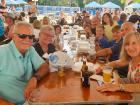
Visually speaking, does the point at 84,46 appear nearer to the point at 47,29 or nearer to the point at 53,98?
the point at 47,29

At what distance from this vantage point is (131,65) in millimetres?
2713

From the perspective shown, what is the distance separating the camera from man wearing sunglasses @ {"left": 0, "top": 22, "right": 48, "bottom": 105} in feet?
8.57

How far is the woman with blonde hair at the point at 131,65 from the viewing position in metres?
2.34

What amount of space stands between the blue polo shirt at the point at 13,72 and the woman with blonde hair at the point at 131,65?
0.79 m

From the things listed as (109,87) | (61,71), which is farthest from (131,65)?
(61,71)

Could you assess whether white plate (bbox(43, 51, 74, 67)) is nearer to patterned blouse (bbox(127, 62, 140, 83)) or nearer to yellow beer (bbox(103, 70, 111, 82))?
yellow beer (bbox(103, 70, 111, 82))

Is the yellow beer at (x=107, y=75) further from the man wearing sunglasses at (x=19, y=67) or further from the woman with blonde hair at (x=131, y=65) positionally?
the man wearing sunglasses at (x=19, y=67)

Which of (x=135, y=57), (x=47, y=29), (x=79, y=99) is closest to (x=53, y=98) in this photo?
(x=79, y=99)

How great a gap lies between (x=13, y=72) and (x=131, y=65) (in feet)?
3.73

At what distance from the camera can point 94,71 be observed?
2.93 metres

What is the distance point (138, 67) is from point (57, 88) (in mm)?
787

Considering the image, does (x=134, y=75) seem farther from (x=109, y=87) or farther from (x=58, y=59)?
(x=58, y=59)

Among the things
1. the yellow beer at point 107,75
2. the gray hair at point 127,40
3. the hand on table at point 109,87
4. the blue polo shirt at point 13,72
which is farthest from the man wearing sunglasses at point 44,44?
the hand on table at point 109,87

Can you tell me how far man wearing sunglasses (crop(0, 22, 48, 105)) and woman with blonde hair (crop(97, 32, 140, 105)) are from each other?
0.72 metres
